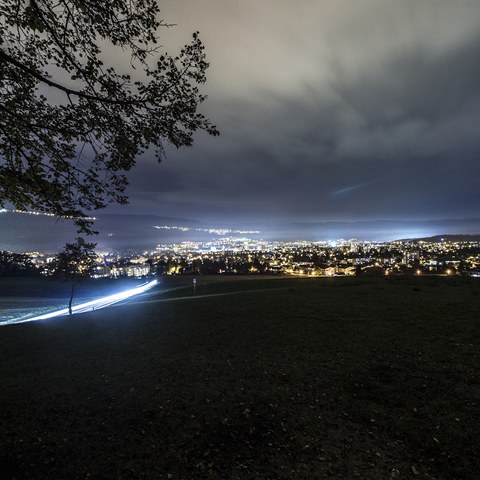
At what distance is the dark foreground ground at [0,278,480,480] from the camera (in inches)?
167

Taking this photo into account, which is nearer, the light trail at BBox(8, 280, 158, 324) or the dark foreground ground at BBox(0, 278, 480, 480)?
the dark foreground ground at BBox(0, 278, 480, 480)

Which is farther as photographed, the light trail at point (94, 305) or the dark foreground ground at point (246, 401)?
the light trail at point (94, 305)

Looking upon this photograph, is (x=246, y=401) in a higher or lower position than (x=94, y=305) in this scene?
higher

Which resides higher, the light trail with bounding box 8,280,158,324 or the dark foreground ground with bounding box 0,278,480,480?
the dark foreground ground with bounding box 0,278,480,480

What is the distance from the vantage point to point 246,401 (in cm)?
595

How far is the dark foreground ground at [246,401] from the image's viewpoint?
4238mm

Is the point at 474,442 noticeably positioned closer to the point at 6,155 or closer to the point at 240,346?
the point at 240,346

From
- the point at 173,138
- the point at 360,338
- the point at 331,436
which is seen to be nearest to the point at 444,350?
the point at 360,338

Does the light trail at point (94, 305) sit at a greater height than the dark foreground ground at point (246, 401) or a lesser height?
lesser

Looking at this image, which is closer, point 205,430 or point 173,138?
point 205,430

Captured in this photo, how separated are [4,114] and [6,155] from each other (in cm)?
85

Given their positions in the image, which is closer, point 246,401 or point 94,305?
point 246,401

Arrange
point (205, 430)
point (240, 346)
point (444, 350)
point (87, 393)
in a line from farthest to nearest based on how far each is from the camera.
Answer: point (240, 346)
point (444, 350)
point (87, 393)
point (205, 430)

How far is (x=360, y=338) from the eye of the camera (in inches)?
383
